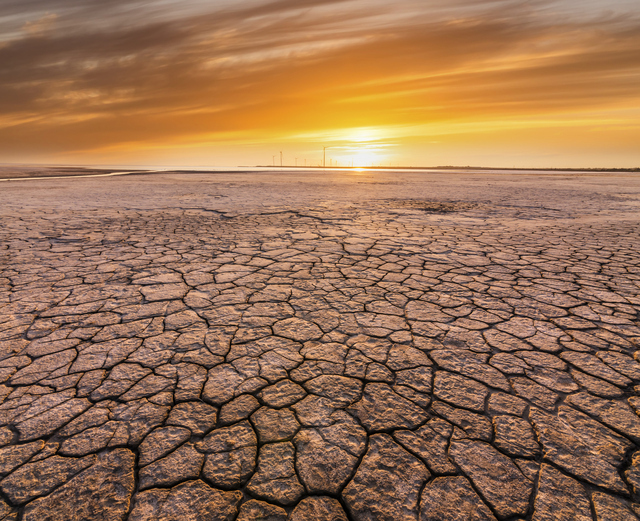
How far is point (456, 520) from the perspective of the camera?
1.07 m

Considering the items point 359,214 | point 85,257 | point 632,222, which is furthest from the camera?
point 359,214

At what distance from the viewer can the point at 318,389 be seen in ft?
5.42

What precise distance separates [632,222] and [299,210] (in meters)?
6.37

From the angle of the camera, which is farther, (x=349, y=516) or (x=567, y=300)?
(x=567, y=300)

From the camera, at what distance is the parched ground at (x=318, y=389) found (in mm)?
1148

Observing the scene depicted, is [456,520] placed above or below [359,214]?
below

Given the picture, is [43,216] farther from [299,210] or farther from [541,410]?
[541,410]

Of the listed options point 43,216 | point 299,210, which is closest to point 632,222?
point 299,210

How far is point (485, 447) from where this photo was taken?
1.33 metres

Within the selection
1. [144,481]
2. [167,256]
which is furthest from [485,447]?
[167,256]

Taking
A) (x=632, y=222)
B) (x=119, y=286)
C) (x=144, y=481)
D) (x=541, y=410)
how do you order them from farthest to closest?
1. (x=632, y=222)
2. (x=119, y=286)
3. (x=541, y=410)
4. (x=144, y=481)

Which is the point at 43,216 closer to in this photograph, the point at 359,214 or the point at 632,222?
the point at 359,214

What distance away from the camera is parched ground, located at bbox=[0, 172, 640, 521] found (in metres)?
1.15

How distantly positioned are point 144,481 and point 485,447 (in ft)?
4.30
